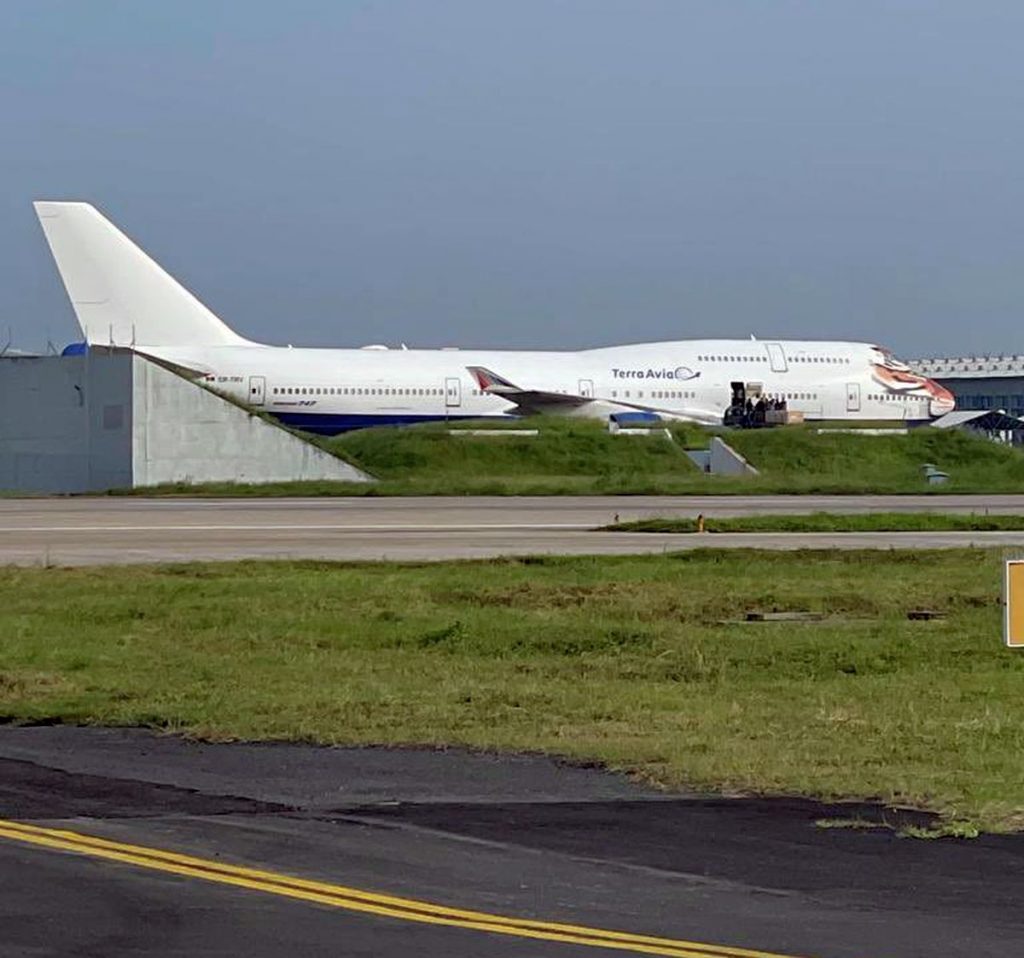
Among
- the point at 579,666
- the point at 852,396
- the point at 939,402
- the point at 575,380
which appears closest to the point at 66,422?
the point at 575,380

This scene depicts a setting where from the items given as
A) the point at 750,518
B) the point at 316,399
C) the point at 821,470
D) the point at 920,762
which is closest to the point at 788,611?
the point at 920,762

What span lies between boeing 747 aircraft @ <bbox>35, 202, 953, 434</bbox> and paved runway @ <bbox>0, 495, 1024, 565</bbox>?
76.6 ft

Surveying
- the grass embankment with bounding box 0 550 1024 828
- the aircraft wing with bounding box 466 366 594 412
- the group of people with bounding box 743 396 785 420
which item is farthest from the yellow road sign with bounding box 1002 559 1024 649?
the group of people with bounding box 743 396 785 420

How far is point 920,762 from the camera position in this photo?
13.6 metres

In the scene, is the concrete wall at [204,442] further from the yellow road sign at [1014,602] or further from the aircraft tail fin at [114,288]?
the yellow road sign at [1014,602]

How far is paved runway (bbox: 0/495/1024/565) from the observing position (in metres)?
34.4

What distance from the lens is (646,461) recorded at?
7094 centimetres

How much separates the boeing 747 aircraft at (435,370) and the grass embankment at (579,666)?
5045 centimetres

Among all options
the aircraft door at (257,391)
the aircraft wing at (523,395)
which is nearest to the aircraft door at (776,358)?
the aircraft wing at (523,395)

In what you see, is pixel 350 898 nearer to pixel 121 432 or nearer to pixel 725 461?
pixel 121 432

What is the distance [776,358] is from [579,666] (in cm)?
6854

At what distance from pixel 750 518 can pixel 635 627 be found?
2197cm

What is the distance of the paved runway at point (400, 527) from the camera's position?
34.4 m

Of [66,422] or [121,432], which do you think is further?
[66,422]
